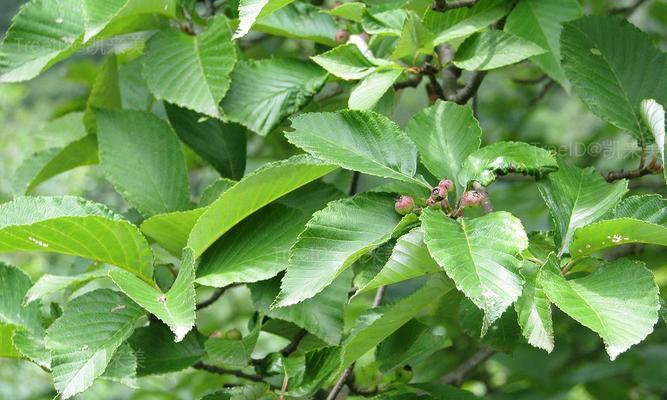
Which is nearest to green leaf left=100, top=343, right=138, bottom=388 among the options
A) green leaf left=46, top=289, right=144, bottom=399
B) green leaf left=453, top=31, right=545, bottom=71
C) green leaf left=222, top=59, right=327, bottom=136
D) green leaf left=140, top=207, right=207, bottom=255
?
green leaf left=46, top=289, right=144, bottom=399

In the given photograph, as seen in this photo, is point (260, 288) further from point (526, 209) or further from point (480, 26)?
point (526, 209)

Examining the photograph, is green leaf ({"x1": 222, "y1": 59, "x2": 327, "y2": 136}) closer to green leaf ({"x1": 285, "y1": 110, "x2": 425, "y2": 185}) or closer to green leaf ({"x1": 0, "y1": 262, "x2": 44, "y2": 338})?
green leaf ({"x1": 285, "y1": 110, "x2": 425, "y2": 185})

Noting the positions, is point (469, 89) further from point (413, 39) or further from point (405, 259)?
point (405, 259)

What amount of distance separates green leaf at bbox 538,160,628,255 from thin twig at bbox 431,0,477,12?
276 millimetres

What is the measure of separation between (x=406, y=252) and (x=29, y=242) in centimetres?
43

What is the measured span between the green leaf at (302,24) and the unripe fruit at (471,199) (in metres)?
0.42

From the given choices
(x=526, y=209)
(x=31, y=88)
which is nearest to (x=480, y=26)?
(x=526, y=209)

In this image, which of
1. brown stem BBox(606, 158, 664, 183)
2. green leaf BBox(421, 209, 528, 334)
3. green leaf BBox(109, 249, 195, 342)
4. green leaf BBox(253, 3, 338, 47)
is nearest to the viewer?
green leaf BBox(421, 209, 528, 334)

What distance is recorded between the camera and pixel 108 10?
3.97ft

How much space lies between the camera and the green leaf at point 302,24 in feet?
4.34

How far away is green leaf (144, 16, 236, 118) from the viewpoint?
1.25 metres

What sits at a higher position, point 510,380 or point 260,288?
point 260,288

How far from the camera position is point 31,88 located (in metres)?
4.88

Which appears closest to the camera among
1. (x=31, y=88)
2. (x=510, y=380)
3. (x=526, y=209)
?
(x=526, y=209)
